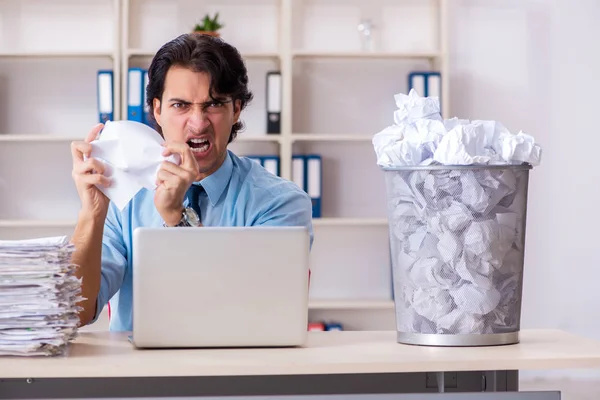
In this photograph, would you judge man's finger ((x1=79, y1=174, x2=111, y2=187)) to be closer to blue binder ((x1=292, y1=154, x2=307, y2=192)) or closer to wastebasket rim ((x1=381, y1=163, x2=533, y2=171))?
wastebasket rim ((x1=381, y1=163, x2=533, y2=171))

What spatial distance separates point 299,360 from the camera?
1.28m

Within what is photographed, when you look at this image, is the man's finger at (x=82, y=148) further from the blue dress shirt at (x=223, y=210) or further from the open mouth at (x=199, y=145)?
the open mouth at (x=199, y=145)

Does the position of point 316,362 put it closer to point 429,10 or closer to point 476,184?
point 476,184

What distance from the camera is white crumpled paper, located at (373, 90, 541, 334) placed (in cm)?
142

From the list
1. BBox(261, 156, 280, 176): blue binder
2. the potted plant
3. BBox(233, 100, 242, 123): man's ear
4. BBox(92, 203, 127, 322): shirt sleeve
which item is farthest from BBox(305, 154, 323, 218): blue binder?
BBox(92, 203, 127, 322): shirt sleeve

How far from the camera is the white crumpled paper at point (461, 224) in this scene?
142cm

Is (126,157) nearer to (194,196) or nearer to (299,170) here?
(194,196)

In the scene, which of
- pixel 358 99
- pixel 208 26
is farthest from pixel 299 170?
pixel 208 26

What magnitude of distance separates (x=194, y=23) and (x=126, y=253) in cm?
235

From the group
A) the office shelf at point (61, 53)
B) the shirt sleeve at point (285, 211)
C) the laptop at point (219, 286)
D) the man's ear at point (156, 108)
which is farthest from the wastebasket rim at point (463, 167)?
the office shelf at point (61, 53)

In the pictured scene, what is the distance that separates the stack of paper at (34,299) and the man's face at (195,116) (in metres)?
0.79

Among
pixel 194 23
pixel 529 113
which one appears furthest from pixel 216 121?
pixel 529 113

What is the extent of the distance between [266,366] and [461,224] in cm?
41

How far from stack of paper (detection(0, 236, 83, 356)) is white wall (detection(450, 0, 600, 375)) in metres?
3.19
